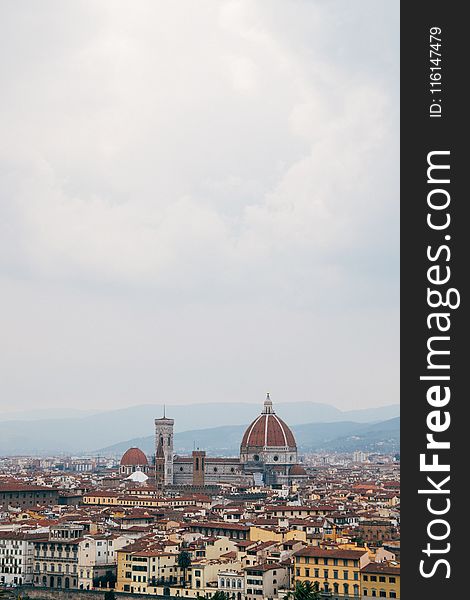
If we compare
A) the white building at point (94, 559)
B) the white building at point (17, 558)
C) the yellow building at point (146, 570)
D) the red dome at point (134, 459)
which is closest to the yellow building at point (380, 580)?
the yellow building at point (146, 570)

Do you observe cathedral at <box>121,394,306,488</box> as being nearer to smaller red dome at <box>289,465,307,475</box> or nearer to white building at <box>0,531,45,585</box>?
smaller red dome at <box>289,465,307,475</box>

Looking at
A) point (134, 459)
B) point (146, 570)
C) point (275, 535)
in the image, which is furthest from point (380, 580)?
point (134, 459)

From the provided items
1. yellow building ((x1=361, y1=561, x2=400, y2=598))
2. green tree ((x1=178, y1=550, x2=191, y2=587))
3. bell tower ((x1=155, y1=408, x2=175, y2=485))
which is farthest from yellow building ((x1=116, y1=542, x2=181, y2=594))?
bell tower ((x1=155, y1=408, x2=175, y2=485))

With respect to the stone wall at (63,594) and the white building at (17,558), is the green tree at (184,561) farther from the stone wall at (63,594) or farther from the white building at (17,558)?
the white building at (17,558)

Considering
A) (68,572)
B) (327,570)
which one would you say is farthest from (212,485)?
(327,570)

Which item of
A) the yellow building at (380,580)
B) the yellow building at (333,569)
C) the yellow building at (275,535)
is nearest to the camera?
the yellow building at (380,580)

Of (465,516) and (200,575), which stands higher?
(465,516)

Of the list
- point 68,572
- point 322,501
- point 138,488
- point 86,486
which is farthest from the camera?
point 86,486

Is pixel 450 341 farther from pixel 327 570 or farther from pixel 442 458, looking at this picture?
pixel 327 570
